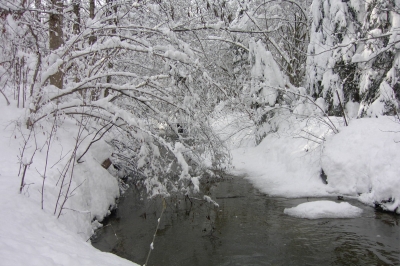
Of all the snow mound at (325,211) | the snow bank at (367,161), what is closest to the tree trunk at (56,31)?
the snow mound at (325,211)

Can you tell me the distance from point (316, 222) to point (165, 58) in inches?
188

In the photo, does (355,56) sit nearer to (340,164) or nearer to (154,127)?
(340,164)

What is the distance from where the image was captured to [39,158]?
6.22 metres

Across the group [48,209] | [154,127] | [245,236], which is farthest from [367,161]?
[48,209]

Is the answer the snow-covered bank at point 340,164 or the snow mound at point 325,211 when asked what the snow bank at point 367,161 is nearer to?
the snow-covered bank at point 340,164

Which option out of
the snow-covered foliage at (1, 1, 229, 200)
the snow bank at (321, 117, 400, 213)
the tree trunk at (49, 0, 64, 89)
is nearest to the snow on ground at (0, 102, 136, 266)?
the snow-covered foliage at (1, 1, 229, 200)

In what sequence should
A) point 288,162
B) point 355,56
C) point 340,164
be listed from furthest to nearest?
point 288,162
point 355,56
point 340,164

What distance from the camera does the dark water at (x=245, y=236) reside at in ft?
18.4

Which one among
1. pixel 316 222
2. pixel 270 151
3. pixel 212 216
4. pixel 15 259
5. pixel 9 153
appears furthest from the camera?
pixel 270 151

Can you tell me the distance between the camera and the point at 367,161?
8430mm

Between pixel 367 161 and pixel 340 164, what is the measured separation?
0.84m

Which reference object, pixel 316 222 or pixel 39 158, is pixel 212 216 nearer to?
pixel 316 222

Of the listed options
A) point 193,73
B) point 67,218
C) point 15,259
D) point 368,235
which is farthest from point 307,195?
point 15,259

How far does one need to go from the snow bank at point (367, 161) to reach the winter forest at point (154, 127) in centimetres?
3
